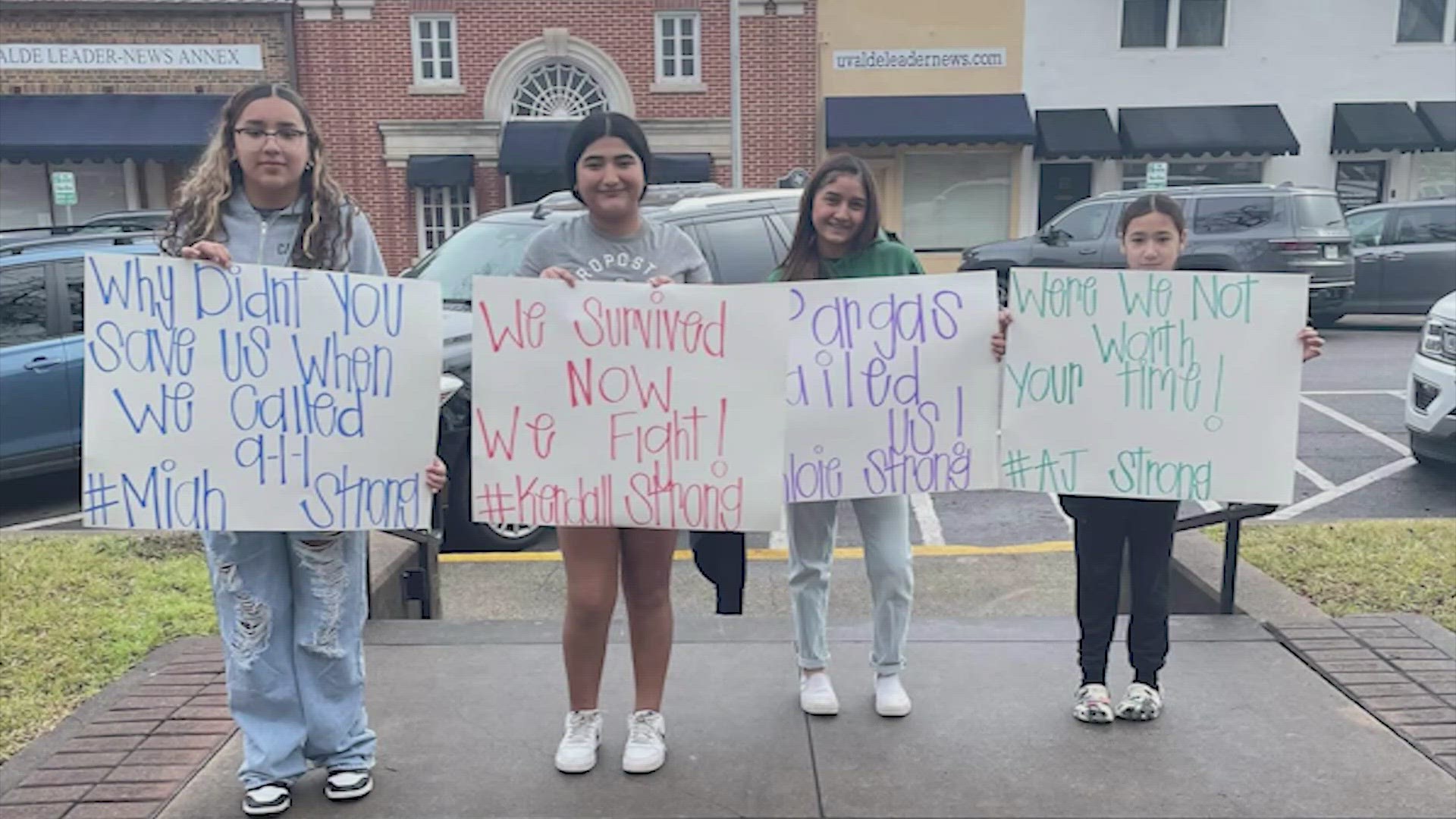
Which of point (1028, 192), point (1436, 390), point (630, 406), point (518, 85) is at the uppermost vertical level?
point (518, 85)

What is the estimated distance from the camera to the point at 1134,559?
351cm

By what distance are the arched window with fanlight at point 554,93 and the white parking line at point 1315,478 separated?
590 inches

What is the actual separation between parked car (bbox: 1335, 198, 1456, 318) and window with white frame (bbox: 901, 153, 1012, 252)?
7.07 m

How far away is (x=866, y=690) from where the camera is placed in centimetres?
381

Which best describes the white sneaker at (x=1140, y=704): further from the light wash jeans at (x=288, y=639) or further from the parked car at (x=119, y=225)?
the parked car at (x=119, y=225)

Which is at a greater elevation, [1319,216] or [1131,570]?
[1319,216]

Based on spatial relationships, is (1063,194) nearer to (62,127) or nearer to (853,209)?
(62,127)

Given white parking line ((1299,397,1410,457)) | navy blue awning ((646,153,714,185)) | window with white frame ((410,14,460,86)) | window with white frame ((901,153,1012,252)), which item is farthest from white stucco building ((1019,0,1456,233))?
white parking line ((1299,397,1410,457))

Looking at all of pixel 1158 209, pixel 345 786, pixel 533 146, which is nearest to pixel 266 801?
pixel 345 786

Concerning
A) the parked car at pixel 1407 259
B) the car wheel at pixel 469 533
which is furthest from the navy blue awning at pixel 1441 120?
the car wheel at pixel 469 533

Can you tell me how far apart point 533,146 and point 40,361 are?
42.7 ft

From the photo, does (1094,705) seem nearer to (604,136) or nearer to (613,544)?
(613,544)

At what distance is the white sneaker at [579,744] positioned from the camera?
3.27 metres

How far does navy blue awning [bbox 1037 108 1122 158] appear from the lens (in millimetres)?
20016
